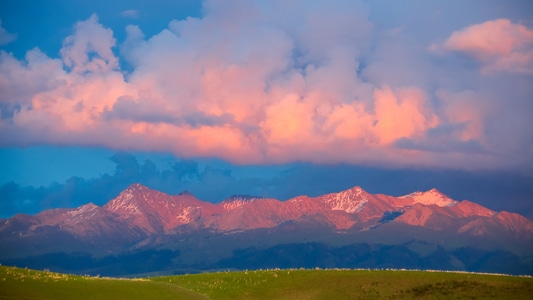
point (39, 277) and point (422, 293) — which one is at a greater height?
point (39, 277)

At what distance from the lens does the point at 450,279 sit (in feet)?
338

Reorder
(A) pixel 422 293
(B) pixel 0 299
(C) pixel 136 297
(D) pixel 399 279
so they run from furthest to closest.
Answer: (D) pixel 399 279
(A) pixel 422 293
(C) pixel 136 297
(B) pixel 0 299

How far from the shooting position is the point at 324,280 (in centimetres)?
10762

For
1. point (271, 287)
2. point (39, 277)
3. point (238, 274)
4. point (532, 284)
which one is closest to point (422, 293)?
point (532, 284)

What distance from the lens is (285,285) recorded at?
10700 cm

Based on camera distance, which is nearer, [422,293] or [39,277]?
[39,277]

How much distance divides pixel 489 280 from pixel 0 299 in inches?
2665

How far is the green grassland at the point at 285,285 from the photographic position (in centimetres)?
8475

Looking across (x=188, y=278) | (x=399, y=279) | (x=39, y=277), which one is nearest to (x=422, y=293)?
(x=399, y=279)

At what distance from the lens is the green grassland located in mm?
84750

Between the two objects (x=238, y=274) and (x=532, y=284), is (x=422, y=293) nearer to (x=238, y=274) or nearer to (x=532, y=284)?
(x=532, y=284)

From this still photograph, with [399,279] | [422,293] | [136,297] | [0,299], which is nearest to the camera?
[0,299]

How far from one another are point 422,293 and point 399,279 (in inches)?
263

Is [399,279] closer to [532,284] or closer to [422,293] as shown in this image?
[422,293]
